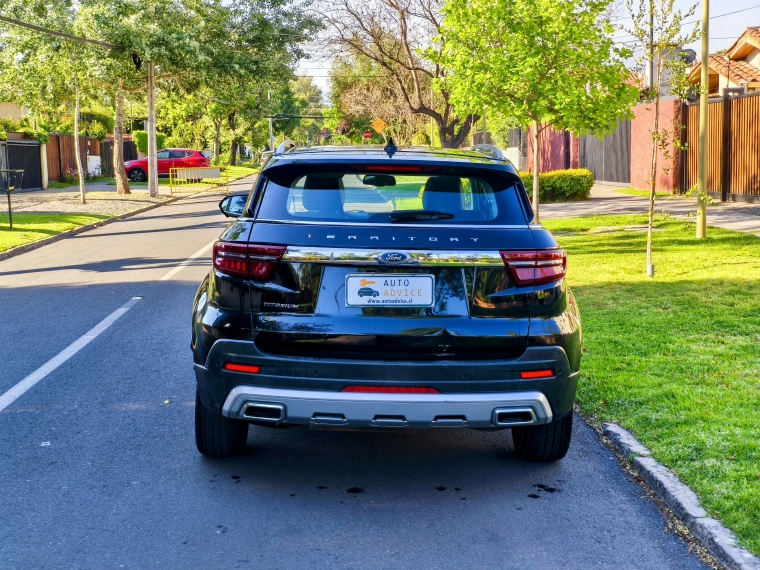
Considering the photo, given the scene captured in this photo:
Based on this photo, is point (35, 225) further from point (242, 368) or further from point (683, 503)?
point (683, 503)

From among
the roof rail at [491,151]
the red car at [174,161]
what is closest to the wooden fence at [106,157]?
the red car at [174,161]

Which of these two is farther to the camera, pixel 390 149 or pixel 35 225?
pixel 35 225

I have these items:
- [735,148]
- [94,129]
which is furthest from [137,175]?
[735,148]

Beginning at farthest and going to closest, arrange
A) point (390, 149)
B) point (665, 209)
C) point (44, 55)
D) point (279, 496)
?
1. point (44, 55)
2. point (665, 209)
3. point (390, 149)
4. point (279, 496)

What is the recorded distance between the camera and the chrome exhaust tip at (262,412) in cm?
439

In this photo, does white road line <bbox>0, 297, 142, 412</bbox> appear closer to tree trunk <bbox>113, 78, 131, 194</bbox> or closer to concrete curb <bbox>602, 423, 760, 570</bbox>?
concrete curb <bbox>602, 423, 760, 570</bbox>

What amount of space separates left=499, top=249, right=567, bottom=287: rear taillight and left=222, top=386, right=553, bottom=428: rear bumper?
1.76 ft

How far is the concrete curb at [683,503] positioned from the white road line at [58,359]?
3.99 meters

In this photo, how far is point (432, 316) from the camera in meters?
4.36

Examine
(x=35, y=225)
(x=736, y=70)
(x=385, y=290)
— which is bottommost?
(x=35, y=225)

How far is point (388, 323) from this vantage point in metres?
4.34

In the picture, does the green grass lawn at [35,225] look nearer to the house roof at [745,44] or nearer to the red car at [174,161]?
the house roof at [745,44]

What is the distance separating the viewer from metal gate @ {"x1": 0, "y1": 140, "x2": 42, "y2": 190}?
113ft

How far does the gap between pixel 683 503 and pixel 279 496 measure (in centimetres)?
193
